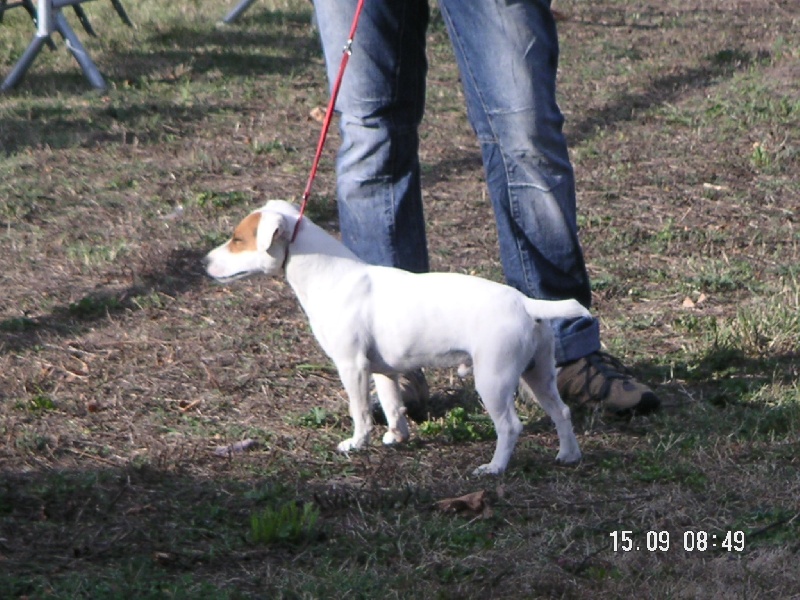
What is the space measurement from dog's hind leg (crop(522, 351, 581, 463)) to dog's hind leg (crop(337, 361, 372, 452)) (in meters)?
0.40

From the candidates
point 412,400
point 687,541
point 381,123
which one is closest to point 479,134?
point 381,123

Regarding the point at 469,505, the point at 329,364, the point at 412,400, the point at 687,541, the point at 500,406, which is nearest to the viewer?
the point at 687,541

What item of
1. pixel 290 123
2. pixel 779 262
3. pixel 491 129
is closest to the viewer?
pixel 491 129

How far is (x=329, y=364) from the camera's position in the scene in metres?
3.90

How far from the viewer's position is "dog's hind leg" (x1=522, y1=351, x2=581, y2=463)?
310 centimetres

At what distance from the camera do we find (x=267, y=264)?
125 inches

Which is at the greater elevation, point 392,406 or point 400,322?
point 400,322

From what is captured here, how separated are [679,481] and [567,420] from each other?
0.30 metres

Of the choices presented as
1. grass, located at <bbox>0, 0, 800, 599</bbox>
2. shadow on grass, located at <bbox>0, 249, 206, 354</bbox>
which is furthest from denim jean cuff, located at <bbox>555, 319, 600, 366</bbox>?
shadow on grass, located at <bbox>0, 249, 206, 354</bbox>

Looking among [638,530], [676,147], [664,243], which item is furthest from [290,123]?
[638,530]

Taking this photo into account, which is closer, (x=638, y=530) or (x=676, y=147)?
(x=638, y=530)

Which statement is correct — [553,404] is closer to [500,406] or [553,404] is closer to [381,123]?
[500,406]

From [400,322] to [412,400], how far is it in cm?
49

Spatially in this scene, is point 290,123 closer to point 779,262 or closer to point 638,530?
point 779,262
